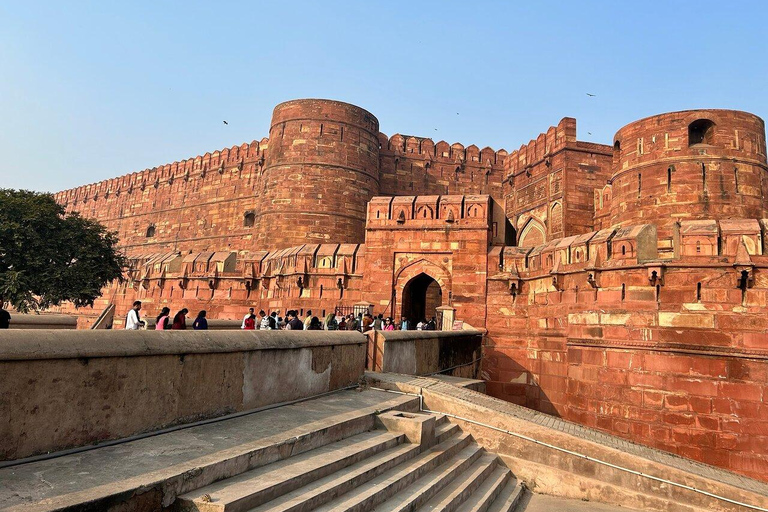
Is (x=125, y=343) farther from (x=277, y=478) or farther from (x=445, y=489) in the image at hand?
(x=445, y=489)

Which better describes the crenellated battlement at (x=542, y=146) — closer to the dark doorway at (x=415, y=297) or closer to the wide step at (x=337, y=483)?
the dark doorway at (x=415, y=297)

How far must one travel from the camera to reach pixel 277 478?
3.37 m


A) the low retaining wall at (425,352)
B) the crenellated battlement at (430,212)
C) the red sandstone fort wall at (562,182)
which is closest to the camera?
the low retaining wall at (425,352)

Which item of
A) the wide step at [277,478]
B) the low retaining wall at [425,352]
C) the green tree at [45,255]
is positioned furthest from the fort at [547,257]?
the wide step at [277,478]

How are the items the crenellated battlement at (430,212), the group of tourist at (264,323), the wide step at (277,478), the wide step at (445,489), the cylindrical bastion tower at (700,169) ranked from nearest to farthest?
the wide step at (277,478) < the wide step at (445,489) < the group of tourist at (264,323) < the crenellated battlement at (430,212) < the cylindrical bastion tower at (700,169)

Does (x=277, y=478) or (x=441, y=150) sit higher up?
(x=441, y=150)

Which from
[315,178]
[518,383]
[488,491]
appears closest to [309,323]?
[488,491]

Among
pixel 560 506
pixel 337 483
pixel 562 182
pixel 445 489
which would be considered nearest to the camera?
pixel 337 483

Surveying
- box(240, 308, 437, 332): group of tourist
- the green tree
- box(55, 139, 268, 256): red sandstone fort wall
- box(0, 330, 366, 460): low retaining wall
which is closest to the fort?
box(55, 139, 268, 256): red sandstone fort wall

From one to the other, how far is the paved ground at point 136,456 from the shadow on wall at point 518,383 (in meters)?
8.99

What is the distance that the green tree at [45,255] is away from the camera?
18.3 metres

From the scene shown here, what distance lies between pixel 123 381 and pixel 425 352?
698 centimetres

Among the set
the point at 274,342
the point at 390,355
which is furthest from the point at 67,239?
the point at 274,342

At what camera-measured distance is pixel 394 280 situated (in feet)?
48.8
